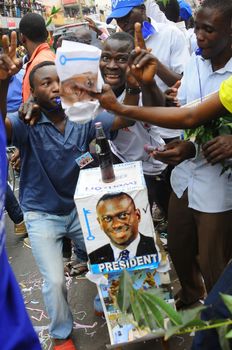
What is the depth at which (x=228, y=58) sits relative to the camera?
2.32m

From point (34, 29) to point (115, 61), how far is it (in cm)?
198

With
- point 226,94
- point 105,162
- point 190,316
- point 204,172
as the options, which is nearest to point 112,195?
→ point 105,162

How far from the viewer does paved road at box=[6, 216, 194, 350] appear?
A: 2835 millimetres

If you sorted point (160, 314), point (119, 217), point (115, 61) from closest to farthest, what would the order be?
point (160, 314) → point (119, 217) → point (115, 61)

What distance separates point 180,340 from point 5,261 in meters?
1.95

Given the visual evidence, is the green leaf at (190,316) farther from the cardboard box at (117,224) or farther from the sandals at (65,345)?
the sandals at (65,345)

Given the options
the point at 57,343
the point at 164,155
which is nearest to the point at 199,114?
the point at 164,155

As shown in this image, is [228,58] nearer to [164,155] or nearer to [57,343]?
[164,155]

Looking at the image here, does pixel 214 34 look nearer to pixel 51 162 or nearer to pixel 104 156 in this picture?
pixel 104 156

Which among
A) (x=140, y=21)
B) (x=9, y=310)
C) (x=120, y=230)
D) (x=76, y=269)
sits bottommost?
(x=76, y=269)

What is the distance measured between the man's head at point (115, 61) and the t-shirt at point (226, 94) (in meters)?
1.20

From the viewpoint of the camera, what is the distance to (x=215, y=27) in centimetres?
226

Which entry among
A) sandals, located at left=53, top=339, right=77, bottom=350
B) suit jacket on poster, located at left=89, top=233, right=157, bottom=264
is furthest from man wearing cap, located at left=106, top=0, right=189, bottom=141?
sandals, located at left=53, top=339, right=77, bottom=350

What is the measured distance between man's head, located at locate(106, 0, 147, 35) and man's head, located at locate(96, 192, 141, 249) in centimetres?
196
